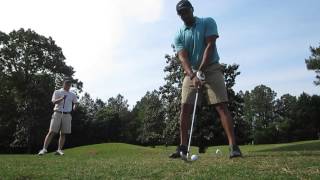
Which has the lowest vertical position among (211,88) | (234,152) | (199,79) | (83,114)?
(234,152)

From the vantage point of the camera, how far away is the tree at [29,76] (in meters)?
65.4

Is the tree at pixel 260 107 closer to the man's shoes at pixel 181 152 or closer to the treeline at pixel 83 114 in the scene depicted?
the treeline at pixel 83 114

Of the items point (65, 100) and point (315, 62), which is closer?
point (65, 100)

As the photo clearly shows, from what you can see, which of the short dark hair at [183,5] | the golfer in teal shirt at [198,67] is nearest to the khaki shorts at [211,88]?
the golfer in teal shirt at [198,67]

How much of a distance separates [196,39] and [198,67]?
584 mm

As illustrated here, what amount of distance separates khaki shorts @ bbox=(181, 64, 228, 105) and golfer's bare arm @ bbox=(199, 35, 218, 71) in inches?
7.0

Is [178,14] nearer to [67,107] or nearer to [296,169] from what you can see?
[296,169]

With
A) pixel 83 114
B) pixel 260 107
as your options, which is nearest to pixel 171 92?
pixel 83 114

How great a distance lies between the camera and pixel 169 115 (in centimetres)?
4700

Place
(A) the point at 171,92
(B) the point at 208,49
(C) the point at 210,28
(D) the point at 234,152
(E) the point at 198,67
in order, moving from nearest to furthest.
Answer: (D) the point at 234,152 < (B) the point at 208,49 < (C) the point at 210,28 < (E) the point at 198,67 < (A) the point at 171,92

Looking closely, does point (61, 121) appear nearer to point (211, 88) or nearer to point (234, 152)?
point (211, 88)

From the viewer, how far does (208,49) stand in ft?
30.9

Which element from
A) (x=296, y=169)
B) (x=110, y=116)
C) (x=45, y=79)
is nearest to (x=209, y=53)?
(x=296, y=169)

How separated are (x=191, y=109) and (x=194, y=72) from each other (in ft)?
2.66
